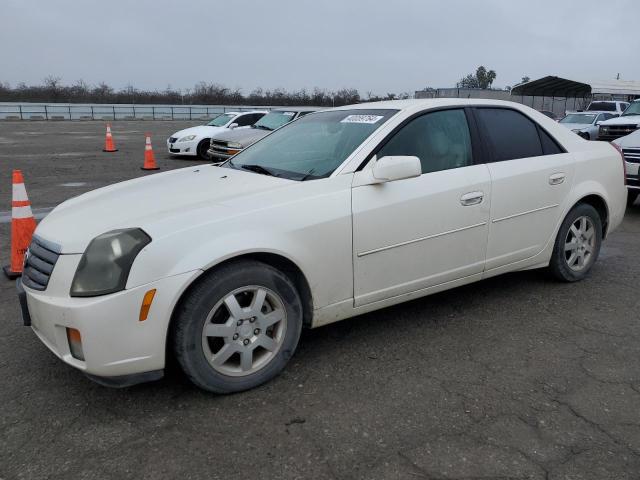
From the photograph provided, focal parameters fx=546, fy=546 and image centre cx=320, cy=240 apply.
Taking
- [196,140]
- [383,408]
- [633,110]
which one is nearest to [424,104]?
[383,408]

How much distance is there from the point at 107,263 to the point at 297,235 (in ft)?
3.21

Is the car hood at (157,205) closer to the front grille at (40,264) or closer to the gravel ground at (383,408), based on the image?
the front grille at (40,264)

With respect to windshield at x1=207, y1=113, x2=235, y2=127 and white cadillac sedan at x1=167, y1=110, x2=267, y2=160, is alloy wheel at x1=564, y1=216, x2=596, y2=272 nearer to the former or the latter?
white cadillac sedan at x1=167, y1=110, x2=267, y2=160

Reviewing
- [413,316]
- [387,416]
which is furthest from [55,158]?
[387,416]

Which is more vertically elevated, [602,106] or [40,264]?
[602,106]

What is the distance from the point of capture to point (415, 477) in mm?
2260

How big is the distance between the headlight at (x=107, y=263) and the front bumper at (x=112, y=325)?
0.14 ft

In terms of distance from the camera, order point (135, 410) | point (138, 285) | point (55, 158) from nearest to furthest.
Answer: point (138, 285), point (135, 410), point (55, 158)

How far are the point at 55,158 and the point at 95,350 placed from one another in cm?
1348

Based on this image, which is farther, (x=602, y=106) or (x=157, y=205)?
(x=602, y=106)

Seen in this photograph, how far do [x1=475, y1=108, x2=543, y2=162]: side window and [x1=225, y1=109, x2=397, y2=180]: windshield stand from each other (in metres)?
0.82

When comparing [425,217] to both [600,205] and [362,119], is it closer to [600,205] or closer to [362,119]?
[362,119]

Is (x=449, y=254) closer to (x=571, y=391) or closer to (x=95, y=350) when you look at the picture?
(x=571, y=391)

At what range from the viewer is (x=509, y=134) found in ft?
13.5
